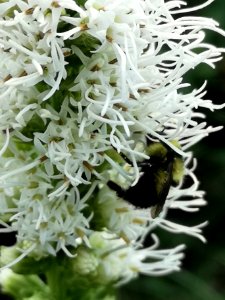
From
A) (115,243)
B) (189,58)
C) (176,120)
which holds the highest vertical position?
(189,58)

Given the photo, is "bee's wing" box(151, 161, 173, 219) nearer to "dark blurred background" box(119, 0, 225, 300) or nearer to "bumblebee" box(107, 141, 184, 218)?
"bumblebee" box(107, 141, 184, 218)

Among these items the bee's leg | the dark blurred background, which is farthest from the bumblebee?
the dark blurred background

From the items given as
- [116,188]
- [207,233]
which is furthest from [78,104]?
[207,233]

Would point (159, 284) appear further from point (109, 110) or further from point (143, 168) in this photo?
point (109, 110)

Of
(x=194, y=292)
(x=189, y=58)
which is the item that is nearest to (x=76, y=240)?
(x=189, y=58)

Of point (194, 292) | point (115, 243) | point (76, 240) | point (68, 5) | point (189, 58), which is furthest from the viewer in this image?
point (194, 292)
